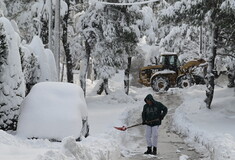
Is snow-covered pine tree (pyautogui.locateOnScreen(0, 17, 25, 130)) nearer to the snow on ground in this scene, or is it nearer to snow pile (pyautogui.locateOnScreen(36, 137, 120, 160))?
the snow on ground

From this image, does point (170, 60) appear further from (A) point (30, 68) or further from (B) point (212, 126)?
(A) point (30, 68)

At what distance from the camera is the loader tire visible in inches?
1077

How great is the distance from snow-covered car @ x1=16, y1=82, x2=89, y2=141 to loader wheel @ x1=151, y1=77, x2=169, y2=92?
1800 centimetres

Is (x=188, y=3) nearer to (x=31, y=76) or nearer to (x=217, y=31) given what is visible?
(x=217, y=31)

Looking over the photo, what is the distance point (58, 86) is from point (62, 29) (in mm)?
13065

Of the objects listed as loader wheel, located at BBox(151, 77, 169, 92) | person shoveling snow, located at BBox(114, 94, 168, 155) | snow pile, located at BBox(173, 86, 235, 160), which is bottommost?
loader wheel, located at BBox(151, 77, 169, 92)

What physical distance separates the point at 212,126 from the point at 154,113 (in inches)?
166

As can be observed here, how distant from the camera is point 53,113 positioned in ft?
29.2

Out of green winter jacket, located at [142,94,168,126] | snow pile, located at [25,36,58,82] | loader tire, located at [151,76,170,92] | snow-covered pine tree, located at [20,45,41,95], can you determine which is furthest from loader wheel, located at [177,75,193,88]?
green winter jacket, located at [142,94,168,126]

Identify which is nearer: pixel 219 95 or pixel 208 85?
pixel 208 85

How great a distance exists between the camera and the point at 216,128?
13.5 meters

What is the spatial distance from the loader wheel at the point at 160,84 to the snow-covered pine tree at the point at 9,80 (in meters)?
17.7

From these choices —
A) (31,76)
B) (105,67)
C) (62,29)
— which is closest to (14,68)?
(31,76)

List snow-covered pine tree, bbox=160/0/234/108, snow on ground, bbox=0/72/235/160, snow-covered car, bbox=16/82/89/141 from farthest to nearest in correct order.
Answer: snow-covered pine tree, bbox=160/0/234/108 → snow-covered car, bbox=16/82/89/141 → snow on ground, bbox=0/72/235/160
